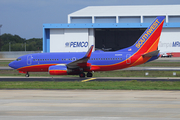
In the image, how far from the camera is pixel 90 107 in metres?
14.8

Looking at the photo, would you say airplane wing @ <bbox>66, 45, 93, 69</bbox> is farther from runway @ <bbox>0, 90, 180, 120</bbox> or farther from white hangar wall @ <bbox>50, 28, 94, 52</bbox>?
white hangar wall @ <bbox>50, 28, 94, 52</bbox>

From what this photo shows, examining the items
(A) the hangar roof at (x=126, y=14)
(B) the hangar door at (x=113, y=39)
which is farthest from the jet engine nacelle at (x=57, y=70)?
(B) the hangar door at (x=113, y=39)

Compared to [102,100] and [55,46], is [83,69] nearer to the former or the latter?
[102,100]

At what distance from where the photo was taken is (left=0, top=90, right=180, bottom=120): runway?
12531 millimetres

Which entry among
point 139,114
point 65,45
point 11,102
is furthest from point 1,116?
point 65,45

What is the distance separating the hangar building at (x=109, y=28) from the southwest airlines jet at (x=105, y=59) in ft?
179

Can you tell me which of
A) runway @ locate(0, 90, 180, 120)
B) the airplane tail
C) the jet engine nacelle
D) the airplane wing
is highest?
the airplane tail

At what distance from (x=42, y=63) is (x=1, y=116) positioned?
22.6m

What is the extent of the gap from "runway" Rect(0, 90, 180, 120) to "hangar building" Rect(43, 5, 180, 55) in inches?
2824

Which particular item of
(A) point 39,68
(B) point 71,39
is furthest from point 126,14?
(A) point 39,68

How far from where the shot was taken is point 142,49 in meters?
33.9

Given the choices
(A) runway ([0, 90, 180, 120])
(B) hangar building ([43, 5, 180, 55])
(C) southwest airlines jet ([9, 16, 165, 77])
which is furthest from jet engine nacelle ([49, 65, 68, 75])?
(B) hangar building ([43, 5, 180, 55])

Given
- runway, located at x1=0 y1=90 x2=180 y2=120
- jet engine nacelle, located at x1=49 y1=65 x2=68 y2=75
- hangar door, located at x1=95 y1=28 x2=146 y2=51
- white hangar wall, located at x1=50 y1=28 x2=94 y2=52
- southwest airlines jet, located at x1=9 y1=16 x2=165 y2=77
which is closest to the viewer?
runway, located at x1=0 y1=90 x2=180 y2=120

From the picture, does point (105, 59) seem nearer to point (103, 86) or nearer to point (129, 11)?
point (103, 86)
